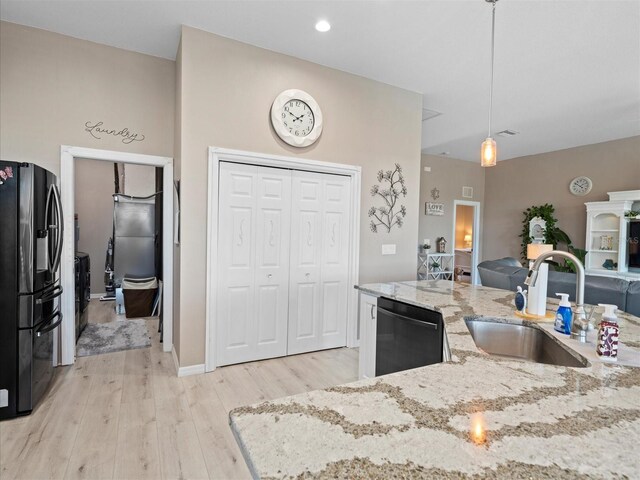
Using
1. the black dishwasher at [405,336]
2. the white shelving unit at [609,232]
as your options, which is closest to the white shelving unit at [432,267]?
the white shelving unit at [609,232]

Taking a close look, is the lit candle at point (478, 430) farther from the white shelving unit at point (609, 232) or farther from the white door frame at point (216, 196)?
the white shelving unit at point (609, 232)

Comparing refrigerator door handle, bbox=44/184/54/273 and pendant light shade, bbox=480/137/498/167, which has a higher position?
pendant light shade, bbox=480/137/498/167

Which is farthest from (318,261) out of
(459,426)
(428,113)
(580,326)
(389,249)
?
(459,426)

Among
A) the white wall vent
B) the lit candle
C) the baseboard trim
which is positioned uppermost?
the white wall vent

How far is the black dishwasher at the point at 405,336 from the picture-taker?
201 cm

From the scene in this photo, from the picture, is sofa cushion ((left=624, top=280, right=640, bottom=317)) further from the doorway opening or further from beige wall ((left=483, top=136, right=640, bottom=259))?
the doorway opening

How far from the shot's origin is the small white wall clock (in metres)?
6.34

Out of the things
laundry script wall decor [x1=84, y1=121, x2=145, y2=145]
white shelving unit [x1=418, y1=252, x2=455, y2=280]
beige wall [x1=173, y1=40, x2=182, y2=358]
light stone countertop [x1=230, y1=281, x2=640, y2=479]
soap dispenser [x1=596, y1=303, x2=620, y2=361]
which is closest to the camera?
light stone countertop [x1=230, y1=281, x2=640, y2=479]

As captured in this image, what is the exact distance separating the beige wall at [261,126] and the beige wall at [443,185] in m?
3.22

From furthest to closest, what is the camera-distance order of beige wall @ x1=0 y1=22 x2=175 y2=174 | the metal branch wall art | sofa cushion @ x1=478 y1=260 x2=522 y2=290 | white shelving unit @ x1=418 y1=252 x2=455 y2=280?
white shelving unit @ x1=418 y1=252 x2=455 y2=280
the metal branch wall art
sofa cushion @ x1=478 y1=260 x2=522 y2=290
beige wall @ x1=0 y1=22 x2=175 y2=174

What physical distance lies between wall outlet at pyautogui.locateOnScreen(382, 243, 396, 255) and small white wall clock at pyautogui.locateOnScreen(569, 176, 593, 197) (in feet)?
15.2

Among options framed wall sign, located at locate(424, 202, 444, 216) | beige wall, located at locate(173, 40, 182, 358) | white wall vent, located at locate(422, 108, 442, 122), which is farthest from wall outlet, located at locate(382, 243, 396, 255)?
framed wall sign, located at locate(424, 202, 444, 216)

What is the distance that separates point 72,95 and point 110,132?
41 cm

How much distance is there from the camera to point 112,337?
13.4 feet
